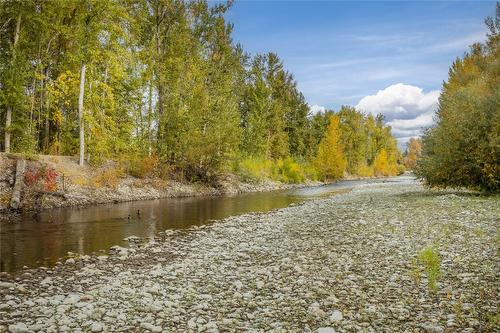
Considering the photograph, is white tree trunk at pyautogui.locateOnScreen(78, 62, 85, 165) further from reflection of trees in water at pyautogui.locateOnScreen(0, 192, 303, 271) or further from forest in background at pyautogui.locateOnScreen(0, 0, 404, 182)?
reflection of trees in water at pyautogui.locateOnScreen(0, 192, 303, 271)

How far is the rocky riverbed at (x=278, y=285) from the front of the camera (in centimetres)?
685

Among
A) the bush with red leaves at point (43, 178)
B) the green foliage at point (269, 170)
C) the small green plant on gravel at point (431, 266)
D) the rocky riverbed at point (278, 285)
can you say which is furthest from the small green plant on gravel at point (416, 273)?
the green foliage at point (269, 170)

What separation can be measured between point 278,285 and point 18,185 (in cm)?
2101

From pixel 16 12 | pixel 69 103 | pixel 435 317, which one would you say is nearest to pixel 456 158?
pixel 435 317

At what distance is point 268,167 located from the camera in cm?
5653

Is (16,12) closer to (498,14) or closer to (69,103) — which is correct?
(69,103)

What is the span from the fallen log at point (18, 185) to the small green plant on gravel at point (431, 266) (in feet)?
71.4

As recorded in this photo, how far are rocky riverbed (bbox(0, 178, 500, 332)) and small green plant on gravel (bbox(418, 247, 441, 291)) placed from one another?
0.05 meters

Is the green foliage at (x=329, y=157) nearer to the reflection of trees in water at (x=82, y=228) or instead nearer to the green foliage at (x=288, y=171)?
the green foliage at (x=288, y=171)

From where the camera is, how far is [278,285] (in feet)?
29.5

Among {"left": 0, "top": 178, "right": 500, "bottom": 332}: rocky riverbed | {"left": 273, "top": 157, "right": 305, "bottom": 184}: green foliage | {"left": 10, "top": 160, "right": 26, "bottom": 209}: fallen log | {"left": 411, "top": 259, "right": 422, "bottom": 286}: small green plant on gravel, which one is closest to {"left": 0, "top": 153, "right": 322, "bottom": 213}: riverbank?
{"left": 10, "top": 160, "right": 26, "bottom": 209}: fallen log

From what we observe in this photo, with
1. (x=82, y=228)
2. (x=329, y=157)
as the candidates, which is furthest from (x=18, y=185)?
(x=329, y=157)

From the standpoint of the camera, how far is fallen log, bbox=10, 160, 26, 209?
22.4 meters

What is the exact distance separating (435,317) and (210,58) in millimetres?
46262
